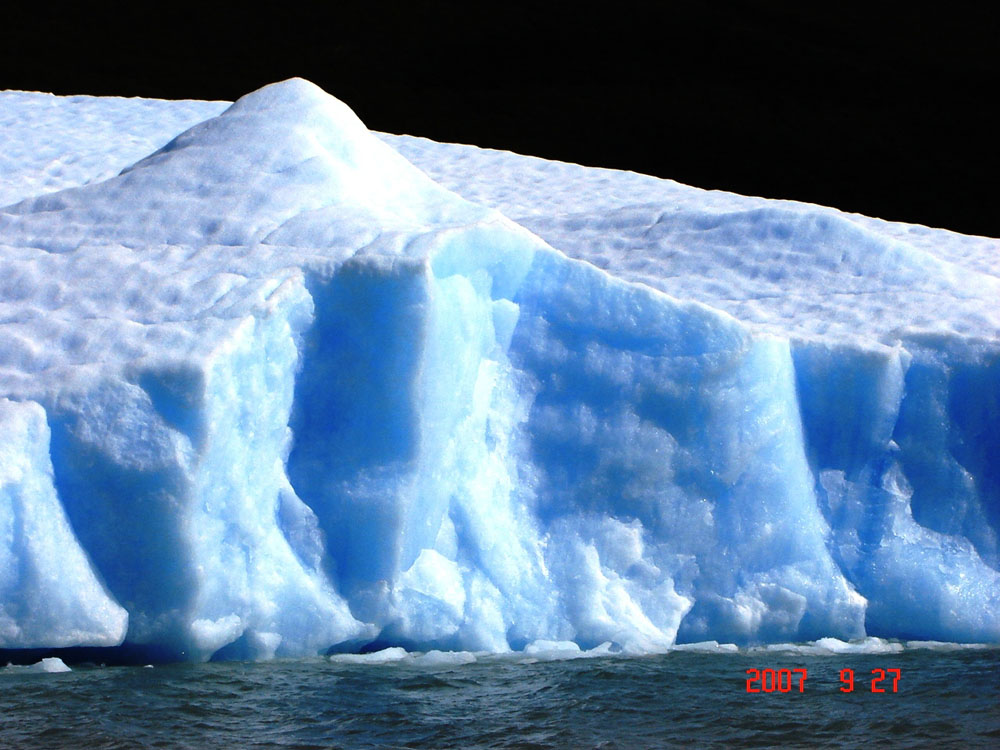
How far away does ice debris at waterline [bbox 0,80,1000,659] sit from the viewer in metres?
4.00

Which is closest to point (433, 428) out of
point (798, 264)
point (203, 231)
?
point (203, 231)

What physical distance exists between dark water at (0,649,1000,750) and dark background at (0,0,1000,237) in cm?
1508

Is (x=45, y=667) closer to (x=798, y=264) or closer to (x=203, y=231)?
(x=203, y=231)

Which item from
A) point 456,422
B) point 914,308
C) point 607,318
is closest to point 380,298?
point 456,422

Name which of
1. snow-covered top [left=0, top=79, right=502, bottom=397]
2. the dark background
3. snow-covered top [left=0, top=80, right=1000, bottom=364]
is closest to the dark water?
snow-covered top [left=0, top=79, right=502, bottom=397]

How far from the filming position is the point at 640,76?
807 inches

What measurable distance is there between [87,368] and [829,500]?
9.42 feet

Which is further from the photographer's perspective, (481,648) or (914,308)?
(914,308)

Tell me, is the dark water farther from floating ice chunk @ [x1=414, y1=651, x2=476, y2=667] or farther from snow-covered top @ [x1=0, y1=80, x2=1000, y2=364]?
snow-covered top @ [x1=0, y1=80, x2=1000, y2=364]

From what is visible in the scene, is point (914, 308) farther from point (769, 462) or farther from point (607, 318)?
point (607, 318)

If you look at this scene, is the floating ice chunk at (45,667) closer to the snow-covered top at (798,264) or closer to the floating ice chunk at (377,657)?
the floating ice chunk at (377,657)

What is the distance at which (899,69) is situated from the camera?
63.6 ft

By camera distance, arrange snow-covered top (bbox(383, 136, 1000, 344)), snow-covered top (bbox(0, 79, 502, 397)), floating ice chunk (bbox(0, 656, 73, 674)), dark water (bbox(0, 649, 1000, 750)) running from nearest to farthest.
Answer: dark water (bbox(0, 649, 1000, 750)) < floating ice chunk (bbox(0, 656, 73, 674)) < snow-covered top (bbox(0, 79, 502, 397)) < snow-covered top (bbox(383, 136, 1000, 344))

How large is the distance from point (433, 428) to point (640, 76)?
17079mm
